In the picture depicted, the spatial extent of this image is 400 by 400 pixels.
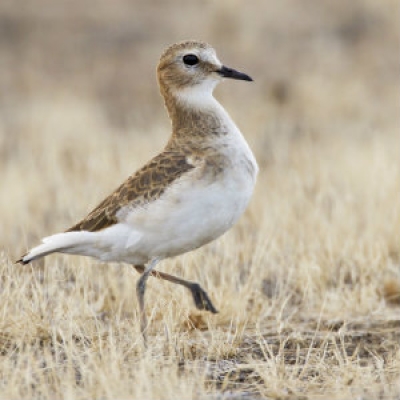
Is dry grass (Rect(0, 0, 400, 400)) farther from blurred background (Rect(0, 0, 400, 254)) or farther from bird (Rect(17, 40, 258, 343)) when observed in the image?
bird (Rect(17, 40, 258, 343))

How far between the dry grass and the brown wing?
541mm

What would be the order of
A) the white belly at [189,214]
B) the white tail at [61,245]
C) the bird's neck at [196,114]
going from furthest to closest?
the bird's neck at [196,114] < the white tail at [61,245] < the white belly at [189,214]

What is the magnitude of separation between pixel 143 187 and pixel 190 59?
0.89m

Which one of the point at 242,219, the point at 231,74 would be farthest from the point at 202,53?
the point at 242,219

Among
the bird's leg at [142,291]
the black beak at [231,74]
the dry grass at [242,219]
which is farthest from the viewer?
the black beak at [231,74]

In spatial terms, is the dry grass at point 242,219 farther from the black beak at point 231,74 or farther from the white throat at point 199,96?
the black beak at point 231,74

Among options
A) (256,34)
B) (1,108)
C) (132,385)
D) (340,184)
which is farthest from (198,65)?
(256,34)

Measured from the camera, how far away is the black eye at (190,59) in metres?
6.03

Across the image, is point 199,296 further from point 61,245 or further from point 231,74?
point 231,74

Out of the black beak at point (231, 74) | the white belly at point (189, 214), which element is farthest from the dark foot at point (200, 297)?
the black beak at point (231, 74)

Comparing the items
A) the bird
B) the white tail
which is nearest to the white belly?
the bird

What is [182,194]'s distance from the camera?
213 inches

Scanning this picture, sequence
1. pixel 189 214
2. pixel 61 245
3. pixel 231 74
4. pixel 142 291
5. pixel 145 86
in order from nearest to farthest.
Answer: pixel 189 214 < pixel 61 245 < pixel 142 291 < pixel 231 74 < pixel 145 86

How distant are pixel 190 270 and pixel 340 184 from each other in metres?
3.43
